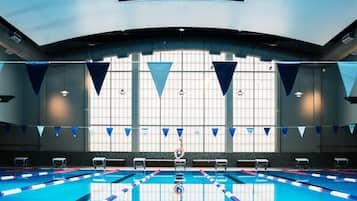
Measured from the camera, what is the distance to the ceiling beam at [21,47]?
55.8 feet

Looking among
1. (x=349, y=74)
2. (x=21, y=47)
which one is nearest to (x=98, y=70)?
(x=349, y=74)

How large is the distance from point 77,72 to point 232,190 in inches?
584

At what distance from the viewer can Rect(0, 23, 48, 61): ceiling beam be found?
17.0 meters

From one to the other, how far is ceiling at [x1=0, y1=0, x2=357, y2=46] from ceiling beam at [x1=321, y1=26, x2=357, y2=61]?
0.74m

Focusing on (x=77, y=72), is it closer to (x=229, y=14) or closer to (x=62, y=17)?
(x=62, y=17)

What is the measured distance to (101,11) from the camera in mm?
16500

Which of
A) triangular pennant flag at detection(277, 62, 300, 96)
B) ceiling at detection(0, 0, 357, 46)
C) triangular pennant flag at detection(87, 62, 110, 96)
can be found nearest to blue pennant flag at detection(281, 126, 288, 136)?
ceiling at detection(0, 0, 357, 46)

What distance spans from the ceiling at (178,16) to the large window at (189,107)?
4163mm

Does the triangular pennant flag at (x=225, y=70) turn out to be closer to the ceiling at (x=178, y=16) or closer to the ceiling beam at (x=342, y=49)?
the ceiling at (x=178, y=16)

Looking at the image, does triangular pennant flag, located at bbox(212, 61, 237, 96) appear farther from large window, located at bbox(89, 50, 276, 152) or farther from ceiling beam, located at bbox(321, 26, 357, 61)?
large window, located at bbox(89, 50, 276, 152)

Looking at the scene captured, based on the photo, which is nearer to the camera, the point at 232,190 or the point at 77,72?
the point at 232,190

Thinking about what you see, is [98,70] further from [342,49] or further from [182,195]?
[342,49]

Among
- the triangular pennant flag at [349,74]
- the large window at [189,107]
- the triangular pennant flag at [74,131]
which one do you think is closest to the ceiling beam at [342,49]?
the large window at [189,107]

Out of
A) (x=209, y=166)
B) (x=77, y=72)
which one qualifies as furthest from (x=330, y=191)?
Result: (x=77, y=72)
